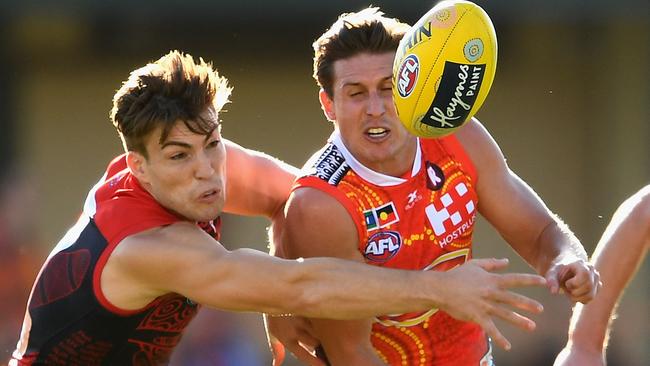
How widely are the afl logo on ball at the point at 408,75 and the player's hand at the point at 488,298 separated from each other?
88cm

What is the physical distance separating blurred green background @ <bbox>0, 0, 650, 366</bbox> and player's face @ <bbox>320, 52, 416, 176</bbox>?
632 centimetres

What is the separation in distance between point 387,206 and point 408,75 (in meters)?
0.66

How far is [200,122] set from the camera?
17.0 ft

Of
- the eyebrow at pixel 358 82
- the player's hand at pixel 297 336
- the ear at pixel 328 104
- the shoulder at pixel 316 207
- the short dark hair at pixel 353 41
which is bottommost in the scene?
the player's hand at pixel 297 336

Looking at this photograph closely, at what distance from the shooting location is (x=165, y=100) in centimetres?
517

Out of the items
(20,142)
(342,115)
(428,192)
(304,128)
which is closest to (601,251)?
(428,192)

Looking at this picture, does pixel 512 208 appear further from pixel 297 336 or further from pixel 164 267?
pixel 164 267

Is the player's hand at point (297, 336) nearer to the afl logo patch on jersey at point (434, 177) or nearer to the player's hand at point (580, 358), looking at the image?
the afl logo patch on jersey at point (434, 177)

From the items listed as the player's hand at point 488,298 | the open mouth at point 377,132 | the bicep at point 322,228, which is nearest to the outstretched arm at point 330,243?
the bicep at point 322,228

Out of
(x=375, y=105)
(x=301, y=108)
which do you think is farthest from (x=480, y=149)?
(x=301, y=108)

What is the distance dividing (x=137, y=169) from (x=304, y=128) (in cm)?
766

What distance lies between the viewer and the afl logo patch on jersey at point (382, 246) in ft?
18.0

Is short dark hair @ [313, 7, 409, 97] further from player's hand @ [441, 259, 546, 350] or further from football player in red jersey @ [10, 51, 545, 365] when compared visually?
player's hand @ [441, 259, 546, 350]

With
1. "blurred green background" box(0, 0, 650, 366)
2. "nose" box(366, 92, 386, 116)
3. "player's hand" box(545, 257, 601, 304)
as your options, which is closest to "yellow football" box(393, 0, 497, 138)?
"nose" box(366, 92, 386, 116)
